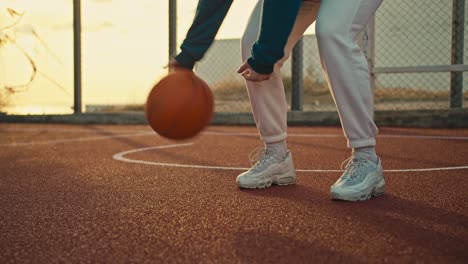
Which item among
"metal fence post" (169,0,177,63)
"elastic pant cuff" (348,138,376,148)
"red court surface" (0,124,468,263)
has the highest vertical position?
"metal fence post" (169,0,177,63)

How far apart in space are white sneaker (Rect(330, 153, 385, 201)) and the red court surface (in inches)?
1.9

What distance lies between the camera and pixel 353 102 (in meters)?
2.33

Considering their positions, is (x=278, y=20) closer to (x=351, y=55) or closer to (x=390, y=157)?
(x=351, y=55)

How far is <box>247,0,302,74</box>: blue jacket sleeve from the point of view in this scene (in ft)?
6.57

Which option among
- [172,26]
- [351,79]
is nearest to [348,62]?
[351,79]

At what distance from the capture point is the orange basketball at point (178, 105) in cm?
232

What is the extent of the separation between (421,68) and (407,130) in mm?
813

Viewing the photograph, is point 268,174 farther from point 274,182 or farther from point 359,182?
point 359,182

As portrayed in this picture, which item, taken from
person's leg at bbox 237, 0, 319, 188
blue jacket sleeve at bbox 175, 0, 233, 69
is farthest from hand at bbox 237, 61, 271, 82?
person's leg at bbox 237, 0, 319, 188

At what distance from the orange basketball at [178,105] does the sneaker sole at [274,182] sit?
1.42 ft

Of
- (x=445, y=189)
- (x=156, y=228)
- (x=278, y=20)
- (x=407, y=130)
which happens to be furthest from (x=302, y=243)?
(x=407, y=130)

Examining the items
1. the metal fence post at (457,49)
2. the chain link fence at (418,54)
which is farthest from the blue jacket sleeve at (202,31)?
the metal fence post at (457,49)

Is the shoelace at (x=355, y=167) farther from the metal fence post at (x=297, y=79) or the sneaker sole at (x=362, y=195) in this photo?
the metal fence post at (x=297, y=79)

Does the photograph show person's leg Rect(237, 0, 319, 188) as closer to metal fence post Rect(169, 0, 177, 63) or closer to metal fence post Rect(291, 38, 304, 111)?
metal fence post Rect(291, 38, 304, 111)
